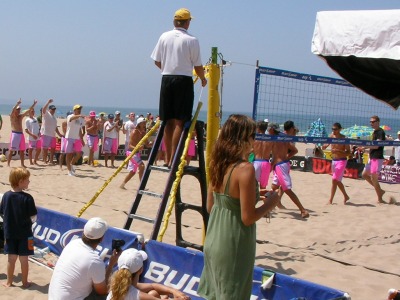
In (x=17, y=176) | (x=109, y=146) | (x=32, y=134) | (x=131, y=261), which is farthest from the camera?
(x=109, y=146)

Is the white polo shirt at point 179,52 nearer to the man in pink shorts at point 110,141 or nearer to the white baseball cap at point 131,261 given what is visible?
the white baseball cap at point 131,261

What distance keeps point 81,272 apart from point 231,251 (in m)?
1.36

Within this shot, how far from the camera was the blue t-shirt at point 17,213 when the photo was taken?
509 centimetres

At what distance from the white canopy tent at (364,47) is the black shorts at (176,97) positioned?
1.65m

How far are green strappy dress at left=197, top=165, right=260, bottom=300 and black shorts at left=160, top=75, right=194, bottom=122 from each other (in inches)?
90.7

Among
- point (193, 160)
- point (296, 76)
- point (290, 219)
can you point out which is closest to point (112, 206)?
point (290, 219)

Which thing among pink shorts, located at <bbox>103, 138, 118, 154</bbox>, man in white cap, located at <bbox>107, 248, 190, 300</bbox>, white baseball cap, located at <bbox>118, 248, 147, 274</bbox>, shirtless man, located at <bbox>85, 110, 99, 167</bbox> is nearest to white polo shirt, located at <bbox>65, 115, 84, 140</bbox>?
shirtless man, located at <bbox>85, 110, 99, 167</bbox>

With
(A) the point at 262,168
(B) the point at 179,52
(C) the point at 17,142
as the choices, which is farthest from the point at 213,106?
(C) the point at 17,142

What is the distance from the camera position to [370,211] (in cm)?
970

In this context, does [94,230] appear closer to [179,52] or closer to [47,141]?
[179,52]

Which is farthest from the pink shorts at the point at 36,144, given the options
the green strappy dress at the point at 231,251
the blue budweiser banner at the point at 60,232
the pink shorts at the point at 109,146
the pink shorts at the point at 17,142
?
the green strappy dress at the point at 231,251

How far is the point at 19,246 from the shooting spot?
16.9 ft

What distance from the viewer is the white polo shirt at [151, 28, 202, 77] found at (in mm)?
5406

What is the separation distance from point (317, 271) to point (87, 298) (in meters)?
2.66
